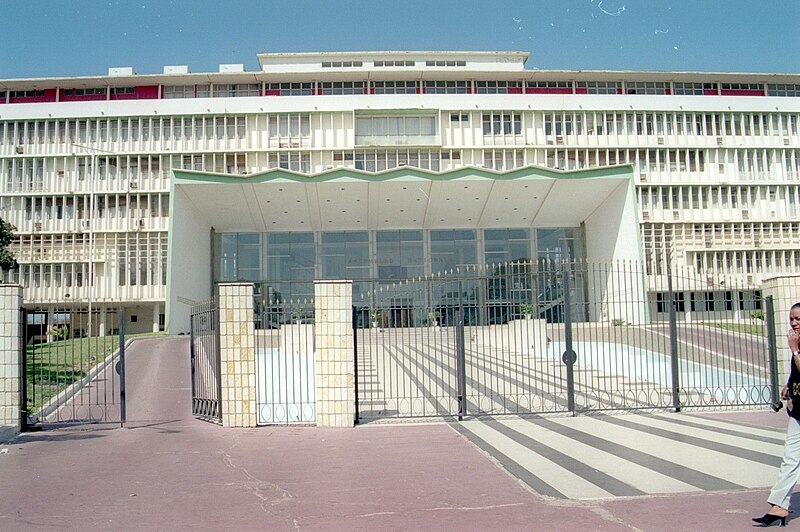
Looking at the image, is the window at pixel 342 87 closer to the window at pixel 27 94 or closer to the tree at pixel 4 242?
the window at pixel 27 94

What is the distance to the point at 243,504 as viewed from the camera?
24.1ft

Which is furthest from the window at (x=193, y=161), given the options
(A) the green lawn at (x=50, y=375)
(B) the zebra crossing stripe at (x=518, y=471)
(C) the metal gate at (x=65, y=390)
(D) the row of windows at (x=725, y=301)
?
(B) the zebra crossing stripe at (x=518, y=471)

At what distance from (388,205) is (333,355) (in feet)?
95.3

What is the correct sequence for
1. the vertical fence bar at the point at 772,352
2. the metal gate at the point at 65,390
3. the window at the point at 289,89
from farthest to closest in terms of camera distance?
the window at the point at 289,89 → the vertical fence bar at the point at 772,352 → the metal gate at the point at 65,390

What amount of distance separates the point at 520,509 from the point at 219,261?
136ft

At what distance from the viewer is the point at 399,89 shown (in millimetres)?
56562

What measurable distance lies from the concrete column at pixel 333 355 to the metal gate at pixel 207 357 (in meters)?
1.84

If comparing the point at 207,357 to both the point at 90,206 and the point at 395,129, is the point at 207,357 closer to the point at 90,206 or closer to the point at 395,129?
the point at 395,129

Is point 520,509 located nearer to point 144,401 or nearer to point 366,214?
point 144,401

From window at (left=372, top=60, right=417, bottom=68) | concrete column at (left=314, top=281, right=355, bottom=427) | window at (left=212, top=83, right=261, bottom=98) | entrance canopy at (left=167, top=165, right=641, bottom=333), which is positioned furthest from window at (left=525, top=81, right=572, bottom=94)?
concrete column at (left=314, top=281, right=355, bottom=427)

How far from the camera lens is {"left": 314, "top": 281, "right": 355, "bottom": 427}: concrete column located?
12.6 metres

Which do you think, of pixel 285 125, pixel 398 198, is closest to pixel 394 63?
Answer: pixel 285 125

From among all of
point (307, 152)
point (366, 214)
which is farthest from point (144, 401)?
point (307, 152)

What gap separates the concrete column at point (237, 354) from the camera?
12.7 meters
